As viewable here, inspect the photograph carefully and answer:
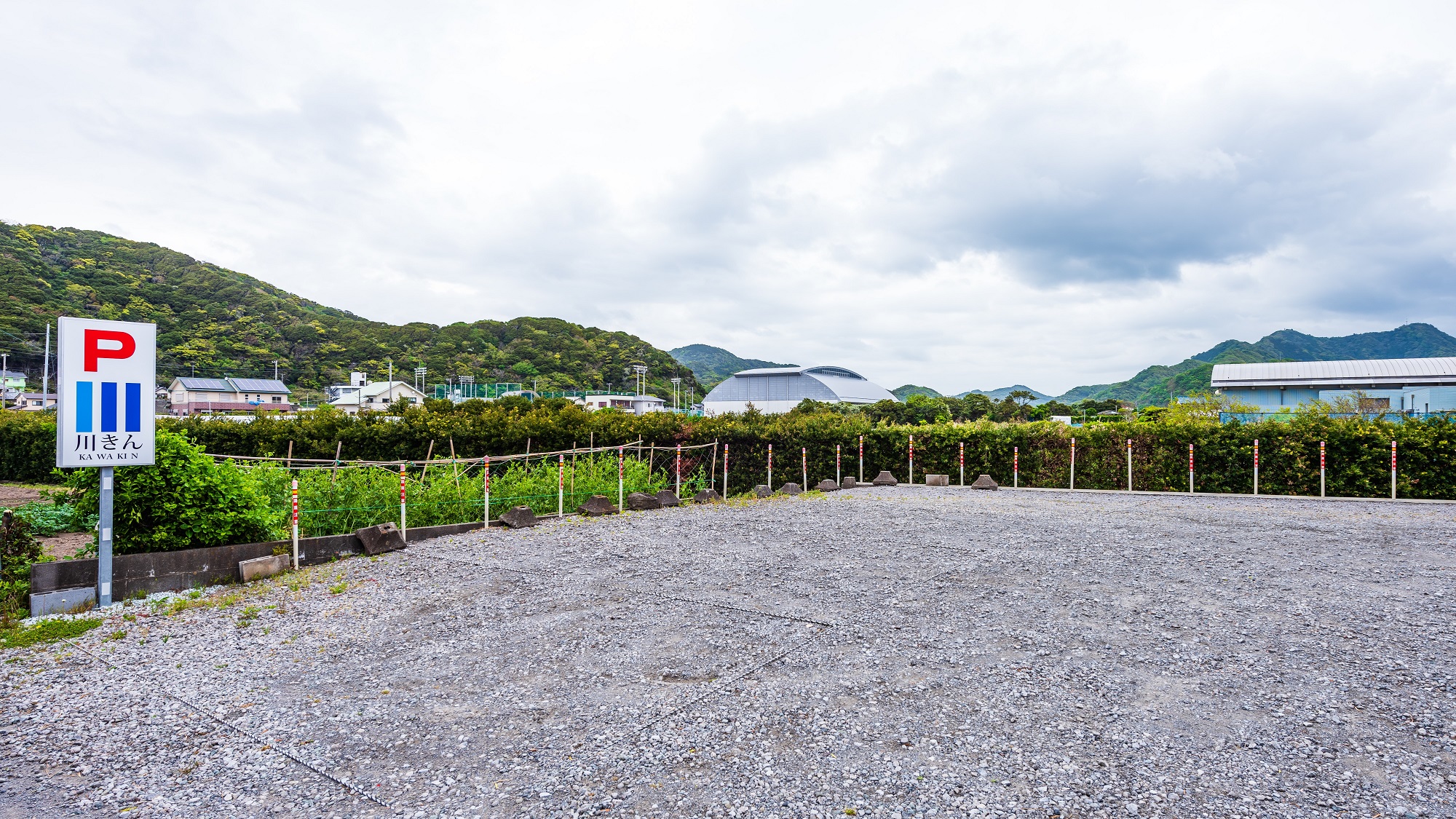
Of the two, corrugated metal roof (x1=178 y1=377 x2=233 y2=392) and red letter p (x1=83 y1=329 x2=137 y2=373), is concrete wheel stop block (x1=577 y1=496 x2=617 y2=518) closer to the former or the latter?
red letter p (x1=83 y1=329 x2=137 y2=373)

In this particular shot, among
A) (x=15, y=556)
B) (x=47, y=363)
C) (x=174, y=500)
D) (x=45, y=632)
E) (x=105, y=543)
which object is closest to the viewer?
(x=45, y=632)

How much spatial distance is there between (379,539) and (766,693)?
18.4 ft

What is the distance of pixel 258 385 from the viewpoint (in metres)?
63.1

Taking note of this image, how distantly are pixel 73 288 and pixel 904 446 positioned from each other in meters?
77.2

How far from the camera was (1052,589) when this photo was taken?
240 inches

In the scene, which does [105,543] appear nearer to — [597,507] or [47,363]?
[597,507]

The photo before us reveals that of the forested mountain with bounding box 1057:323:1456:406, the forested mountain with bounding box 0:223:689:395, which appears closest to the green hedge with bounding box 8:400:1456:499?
the forested mountain with bounding box 0:223:689:395

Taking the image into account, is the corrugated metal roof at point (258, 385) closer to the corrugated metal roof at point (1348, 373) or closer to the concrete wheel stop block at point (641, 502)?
the concrete wheel stop block at point (641, 502)

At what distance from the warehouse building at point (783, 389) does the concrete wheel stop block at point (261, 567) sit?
6835 cm

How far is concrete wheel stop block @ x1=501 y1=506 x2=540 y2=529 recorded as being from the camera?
9.45 meters

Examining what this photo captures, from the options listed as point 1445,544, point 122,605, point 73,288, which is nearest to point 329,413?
point 122,605

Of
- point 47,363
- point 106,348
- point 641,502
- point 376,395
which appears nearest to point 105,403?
point 106,348

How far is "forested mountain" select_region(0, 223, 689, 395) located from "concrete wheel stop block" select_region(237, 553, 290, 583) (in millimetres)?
48323

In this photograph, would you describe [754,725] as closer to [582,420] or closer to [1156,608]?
[1156,608]
